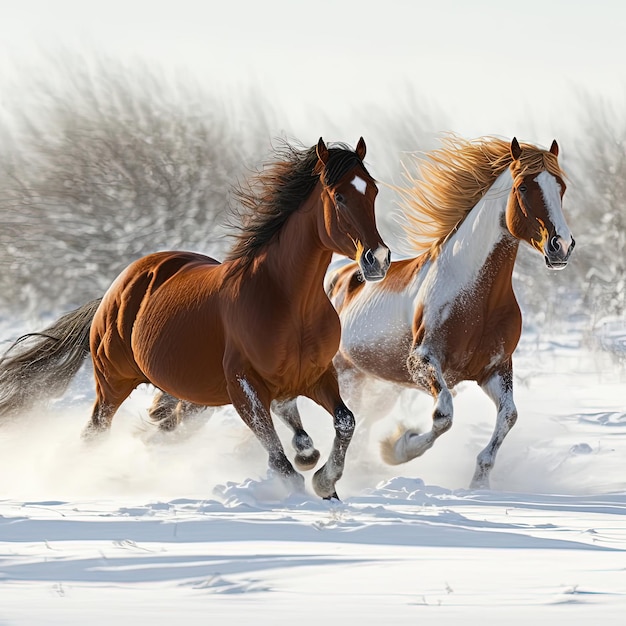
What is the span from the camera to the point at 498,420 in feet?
25.2

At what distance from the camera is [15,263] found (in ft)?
59.9

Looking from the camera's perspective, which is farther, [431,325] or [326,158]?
[431,325]

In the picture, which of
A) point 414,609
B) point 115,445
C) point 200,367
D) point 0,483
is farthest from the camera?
point 115,445

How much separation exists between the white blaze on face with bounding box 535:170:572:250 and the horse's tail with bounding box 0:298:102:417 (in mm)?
3171

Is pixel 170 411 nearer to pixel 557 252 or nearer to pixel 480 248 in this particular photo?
pixel 480 248

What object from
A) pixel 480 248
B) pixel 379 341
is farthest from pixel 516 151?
pixel 379 341

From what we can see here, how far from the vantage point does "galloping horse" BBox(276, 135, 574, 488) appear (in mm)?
7574

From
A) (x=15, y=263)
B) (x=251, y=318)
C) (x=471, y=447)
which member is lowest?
(x=15, y=263)

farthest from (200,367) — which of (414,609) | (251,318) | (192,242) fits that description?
(192,242)

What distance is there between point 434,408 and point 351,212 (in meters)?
1.89

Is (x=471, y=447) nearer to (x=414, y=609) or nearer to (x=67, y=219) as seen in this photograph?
(x=414, y=609)

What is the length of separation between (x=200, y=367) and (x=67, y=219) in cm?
1187

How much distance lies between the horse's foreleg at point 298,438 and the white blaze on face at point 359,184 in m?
1.23

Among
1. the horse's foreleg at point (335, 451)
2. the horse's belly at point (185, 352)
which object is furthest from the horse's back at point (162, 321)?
the horse's foreleg at point (335, 451)
